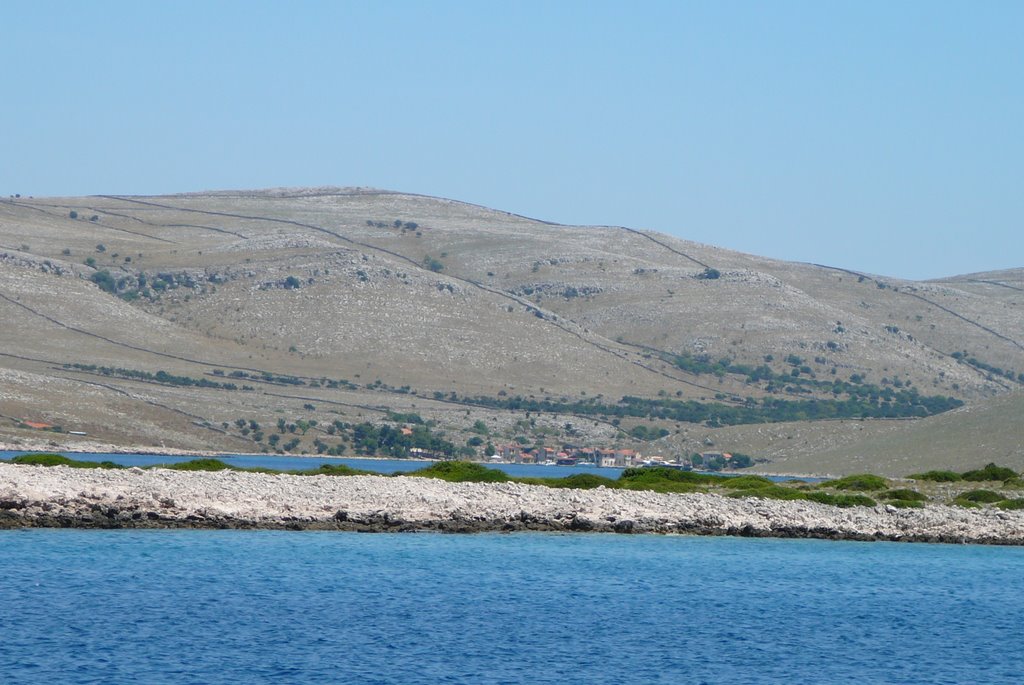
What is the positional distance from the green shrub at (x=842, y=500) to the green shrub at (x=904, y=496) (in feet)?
7.45

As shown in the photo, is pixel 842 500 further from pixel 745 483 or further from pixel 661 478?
pixel 661 478

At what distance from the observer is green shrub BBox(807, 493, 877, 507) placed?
169 ft

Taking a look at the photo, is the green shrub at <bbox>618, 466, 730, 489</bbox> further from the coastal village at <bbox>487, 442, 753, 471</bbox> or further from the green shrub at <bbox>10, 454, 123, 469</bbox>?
the coastal village at <bbox>487, 442, 753, 471</bbox>

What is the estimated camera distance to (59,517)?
40.5m

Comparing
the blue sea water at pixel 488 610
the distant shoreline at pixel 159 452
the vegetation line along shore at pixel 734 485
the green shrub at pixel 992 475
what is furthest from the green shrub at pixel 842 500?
the distant shoreline at pixel 159 452

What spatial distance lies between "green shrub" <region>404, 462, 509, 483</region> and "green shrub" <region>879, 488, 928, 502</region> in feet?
48.0

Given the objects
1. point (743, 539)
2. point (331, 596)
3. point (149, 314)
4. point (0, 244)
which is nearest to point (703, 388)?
point (149, 314)

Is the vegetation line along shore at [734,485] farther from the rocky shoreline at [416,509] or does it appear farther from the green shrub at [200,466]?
the rocky shoreline at [416,509]

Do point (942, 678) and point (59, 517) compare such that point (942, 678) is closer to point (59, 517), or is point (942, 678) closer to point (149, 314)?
point (59, 517)

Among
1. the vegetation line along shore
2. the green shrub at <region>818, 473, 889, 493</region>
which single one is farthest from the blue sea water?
the green shrub at <region>818, 473, 889, 493</region>

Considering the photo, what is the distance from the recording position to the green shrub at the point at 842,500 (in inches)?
2023

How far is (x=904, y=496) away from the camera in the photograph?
2148 inches

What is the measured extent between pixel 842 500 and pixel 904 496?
13.4ft

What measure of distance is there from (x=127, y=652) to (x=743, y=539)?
25.0 meters
